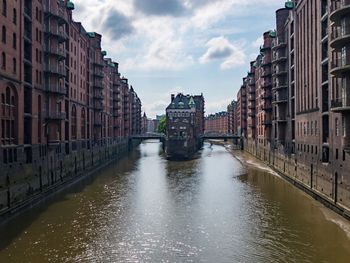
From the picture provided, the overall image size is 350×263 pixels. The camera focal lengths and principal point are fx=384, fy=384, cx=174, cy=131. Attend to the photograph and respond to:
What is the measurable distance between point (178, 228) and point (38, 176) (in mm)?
22252

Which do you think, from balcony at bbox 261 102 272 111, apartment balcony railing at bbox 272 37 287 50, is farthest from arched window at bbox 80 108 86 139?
apartment balcony railing at bbox 272 37 287 50

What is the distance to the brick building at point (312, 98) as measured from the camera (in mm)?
38188

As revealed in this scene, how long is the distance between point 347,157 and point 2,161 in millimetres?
35490

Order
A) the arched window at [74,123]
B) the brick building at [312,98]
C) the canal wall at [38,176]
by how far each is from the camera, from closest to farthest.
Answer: the canal wall at [38,176], the brick building at [312,98], the arched window at [74,123]

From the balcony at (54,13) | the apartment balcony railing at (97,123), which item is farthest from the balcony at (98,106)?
the balcony at (54,13)

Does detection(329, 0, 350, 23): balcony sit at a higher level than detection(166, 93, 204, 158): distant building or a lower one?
higher

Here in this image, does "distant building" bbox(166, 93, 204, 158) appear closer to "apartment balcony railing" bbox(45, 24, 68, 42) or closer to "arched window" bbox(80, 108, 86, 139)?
"arched window" bbox(80, 108, 86, 139)

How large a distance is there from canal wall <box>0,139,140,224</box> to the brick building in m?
26.7

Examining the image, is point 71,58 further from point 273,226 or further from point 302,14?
point 273,226

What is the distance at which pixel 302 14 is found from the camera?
60.0 m

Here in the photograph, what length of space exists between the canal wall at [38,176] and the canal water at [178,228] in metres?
1.22

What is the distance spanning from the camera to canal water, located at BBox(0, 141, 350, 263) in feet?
77.2

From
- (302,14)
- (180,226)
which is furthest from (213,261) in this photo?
(302,14)

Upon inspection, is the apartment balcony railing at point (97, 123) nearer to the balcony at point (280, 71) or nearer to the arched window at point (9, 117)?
the balcony at point (280, 71)
